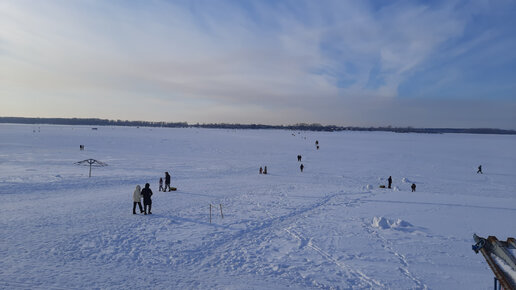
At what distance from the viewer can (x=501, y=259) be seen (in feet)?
13.4

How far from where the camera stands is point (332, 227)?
1195cm

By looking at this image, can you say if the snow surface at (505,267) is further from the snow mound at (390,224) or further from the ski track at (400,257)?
the snow mound at (390,224)

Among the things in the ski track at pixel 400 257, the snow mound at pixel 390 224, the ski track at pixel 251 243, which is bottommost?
the ski track at pixel 251 243

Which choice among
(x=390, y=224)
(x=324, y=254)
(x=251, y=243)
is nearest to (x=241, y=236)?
(x=251, y=243)

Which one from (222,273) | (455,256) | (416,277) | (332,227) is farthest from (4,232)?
(455,256)

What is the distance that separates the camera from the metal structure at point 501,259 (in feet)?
12.4

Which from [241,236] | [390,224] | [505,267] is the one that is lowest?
[241,236]

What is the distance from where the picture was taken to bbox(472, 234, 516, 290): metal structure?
148 inches

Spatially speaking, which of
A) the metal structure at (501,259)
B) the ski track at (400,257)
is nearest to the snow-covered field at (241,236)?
the ski track at (400,257)

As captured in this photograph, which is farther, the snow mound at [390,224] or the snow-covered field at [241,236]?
the snow mound at [390,224]

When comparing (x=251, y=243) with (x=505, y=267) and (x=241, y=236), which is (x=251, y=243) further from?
(x=505, y=267)

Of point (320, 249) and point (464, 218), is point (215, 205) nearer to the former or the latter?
point (320, 249)

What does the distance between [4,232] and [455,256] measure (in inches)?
591

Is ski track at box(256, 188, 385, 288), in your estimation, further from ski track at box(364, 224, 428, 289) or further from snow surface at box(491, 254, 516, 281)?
snow surface at box(491, 254, 516, 281)
